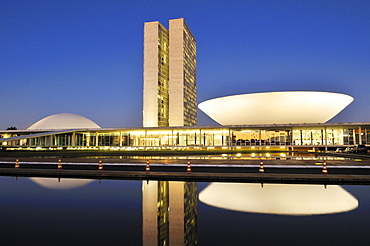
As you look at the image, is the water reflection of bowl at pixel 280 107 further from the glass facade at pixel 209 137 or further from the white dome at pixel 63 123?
the white dome at pixel 63 123

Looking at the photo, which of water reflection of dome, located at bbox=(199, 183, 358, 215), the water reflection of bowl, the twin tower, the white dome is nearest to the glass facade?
the water reflection of bowl

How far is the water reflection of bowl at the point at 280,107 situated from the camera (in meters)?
51.4

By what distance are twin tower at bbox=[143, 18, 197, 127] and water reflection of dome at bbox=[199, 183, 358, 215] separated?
94438 millimetres

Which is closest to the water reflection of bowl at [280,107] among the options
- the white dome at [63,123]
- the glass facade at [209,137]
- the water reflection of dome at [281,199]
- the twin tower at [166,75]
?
the glass facade at [209,137]

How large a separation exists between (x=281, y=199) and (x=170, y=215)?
4.08 meters

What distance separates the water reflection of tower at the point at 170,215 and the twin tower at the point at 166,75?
9508cm

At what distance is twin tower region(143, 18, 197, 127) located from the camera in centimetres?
10638

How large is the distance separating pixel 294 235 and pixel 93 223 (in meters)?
4.57

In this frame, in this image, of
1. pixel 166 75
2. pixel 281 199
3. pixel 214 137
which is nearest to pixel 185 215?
pixel 281 199

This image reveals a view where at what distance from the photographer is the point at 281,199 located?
9.70 m

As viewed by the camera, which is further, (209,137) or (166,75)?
(166,75)

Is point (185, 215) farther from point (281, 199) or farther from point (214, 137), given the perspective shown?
point (214, 137)

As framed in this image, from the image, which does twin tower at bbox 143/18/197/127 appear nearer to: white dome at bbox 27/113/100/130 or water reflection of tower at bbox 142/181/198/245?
white dome at bbox 27/113/100/130

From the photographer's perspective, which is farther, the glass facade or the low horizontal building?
the glass facade
